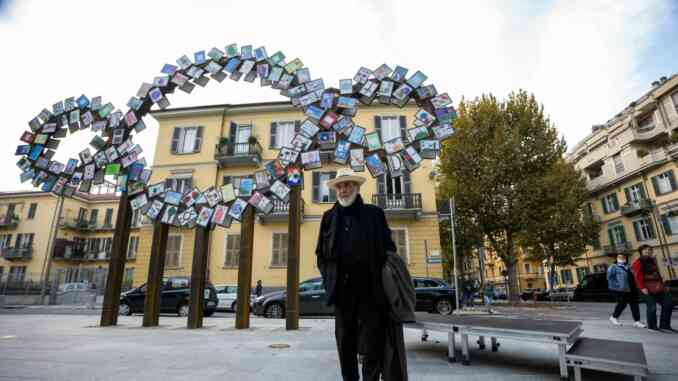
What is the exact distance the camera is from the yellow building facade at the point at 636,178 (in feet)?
82.4

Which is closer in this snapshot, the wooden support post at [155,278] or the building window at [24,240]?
the wooden support post at [155,278]

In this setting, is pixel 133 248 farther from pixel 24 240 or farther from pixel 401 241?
pixel 401 241

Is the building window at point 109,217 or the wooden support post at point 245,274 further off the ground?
the building window at point 109,217

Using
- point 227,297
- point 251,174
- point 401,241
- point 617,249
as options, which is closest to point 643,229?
point 617,249

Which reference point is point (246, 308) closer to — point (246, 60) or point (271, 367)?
point (271, 367)

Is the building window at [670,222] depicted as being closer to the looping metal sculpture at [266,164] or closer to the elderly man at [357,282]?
the looping metal sculpture at [266,164]

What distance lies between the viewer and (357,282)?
269 cm

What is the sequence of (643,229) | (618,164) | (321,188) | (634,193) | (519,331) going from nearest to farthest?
(519,331)
(321,188)
(643,229)
(634,193)
(618,164)

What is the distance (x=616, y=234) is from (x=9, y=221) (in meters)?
58.8

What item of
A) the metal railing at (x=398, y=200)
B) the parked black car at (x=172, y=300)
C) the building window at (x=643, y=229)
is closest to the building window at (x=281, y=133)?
the metal railing at (x=398, y=200)

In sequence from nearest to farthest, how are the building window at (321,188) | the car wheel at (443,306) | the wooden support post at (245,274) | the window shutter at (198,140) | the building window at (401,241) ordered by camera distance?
1. the wooden support post at (245,274)
2. the car wheel at (443,306)
3. the building window at (401,241)
4. the building window at (321,188)
5. the window shutter at (198,140)

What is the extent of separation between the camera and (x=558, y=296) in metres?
29.4

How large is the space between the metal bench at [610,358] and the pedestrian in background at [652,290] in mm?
4493

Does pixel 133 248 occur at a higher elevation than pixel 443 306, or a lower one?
higher
